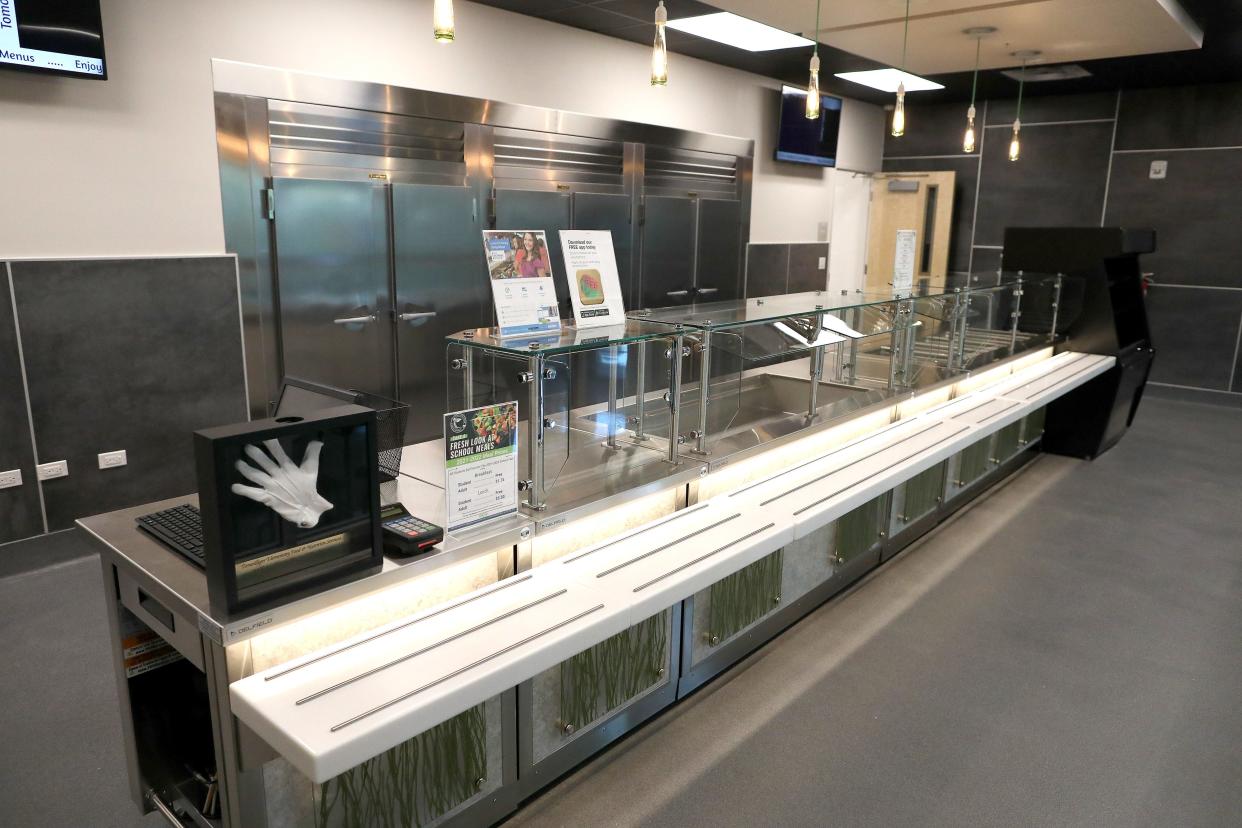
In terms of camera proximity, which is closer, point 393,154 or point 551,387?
point 551,387

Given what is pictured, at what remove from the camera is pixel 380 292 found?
14.8 feet

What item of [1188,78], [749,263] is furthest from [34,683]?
[1188,78]

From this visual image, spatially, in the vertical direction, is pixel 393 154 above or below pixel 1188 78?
below

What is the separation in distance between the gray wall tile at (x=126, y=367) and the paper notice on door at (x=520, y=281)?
7.38ft

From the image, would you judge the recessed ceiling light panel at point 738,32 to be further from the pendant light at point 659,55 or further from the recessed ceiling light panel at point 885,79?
the pendant light at point 659,55

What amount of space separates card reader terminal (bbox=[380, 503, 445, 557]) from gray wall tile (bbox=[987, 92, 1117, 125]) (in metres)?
7.37

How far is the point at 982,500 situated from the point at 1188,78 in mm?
4651

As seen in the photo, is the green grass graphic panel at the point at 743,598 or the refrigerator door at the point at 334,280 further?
the refrigerator door at the point at 334,280

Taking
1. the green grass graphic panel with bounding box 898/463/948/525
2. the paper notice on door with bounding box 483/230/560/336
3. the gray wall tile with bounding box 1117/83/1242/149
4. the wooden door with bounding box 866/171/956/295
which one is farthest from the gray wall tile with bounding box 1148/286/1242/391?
the paper notice on door with bounding box 483/230/560/336

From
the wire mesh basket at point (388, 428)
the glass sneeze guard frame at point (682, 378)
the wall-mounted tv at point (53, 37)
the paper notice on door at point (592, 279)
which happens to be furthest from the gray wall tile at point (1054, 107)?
the wire mesh basket at point (388, 428)

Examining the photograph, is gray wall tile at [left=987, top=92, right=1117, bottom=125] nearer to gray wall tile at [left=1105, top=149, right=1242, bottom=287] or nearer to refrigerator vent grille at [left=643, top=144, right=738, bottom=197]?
gray wall tile at [left=1105, top=149, right=1242, bottom=287]

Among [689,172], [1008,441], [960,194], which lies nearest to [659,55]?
[1008,441]

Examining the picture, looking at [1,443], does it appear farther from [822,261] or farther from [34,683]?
[822,261]

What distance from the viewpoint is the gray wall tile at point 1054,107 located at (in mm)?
7539
